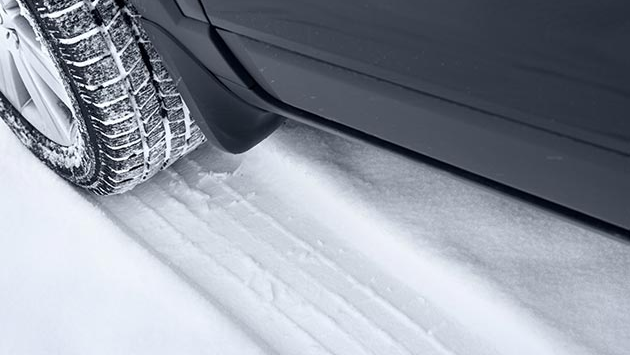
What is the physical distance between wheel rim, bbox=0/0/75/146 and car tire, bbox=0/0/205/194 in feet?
0.23

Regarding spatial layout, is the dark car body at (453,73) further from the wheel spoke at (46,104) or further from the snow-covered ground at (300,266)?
the wheel spoke at (46,104)

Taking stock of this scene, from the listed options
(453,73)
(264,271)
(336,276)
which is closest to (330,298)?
(336,276)

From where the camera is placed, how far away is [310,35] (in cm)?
109

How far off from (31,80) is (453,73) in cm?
120

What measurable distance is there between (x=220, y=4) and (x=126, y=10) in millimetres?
280

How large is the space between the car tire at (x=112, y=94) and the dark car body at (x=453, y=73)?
0.27 feet

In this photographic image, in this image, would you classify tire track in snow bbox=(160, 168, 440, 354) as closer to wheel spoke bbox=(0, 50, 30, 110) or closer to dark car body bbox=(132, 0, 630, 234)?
dark car body bbox=(132, 0, 630, 234)

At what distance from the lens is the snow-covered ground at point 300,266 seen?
1.46 meters

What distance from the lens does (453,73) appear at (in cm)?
94

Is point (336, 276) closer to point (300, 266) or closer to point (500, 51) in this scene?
point (300, 266)

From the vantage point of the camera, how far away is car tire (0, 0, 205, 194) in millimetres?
1337

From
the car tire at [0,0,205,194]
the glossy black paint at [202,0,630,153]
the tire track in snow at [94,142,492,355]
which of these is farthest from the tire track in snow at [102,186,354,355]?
the glossy black paint at [202,0,630,153]

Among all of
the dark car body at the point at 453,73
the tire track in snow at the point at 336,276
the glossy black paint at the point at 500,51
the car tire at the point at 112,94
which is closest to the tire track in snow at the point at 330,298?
the tire track in snow at the point at 336,276

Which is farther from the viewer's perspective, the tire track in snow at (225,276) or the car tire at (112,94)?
the tire track in snow at (225,276)
